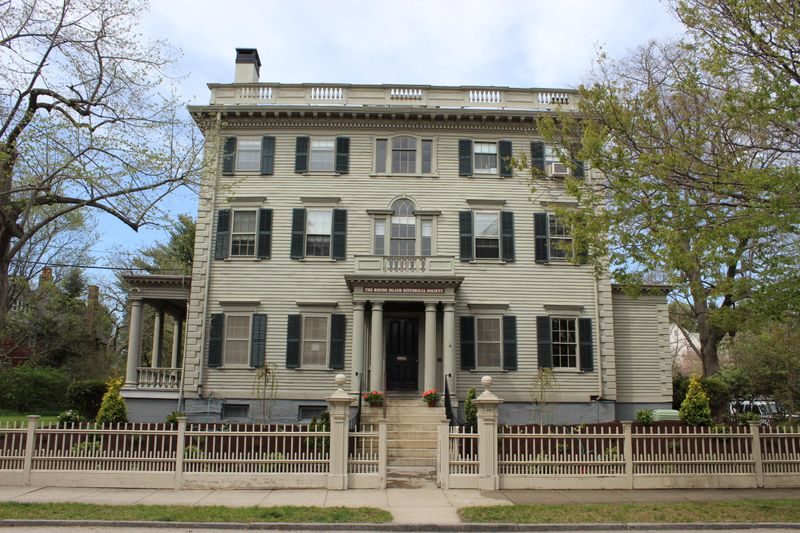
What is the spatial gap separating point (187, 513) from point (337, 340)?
11817 mm

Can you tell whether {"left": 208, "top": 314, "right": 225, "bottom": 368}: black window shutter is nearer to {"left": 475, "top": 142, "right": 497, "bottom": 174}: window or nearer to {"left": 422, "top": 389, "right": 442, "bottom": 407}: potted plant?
{"left": 422, "top": 389, "right": 442, "bottom": 407}: potted plant

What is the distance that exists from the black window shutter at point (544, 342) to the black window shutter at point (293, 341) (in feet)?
26.8

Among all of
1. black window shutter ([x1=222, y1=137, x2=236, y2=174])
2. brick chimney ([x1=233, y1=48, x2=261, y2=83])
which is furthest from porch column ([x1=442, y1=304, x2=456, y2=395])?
brick chimney ([x1=233, y1=48, x2=261, y2=83])

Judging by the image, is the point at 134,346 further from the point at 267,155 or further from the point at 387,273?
the point at 387,273

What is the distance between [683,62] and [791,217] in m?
3.87

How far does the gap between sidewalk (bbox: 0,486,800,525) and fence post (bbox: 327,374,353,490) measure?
238 mm

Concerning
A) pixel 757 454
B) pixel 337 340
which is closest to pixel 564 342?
pixel 337 340

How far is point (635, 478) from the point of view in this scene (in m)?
12.3

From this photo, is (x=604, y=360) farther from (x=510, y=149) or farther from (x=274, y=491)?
(x=274, y=491)

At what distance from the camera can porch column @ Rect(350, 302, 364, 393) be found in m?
20.4

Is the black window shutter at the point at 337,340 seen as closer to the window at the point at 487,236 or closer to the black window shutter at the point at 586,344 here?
the window at the point at 487,236

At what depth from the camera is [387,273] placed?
20719 mm

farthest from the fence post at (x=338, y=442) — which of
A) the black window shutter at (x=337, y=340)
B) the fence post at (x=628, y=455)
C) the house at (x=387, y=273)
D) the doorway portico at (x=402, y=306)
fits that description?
the black window shutter at (x=337, y=340)

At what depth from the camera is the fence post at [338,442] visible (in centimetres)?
1186
